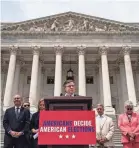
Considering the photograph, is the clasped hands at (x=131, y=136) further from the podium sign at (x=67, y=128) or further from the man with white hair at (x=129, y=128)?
the podium sign at (x=67, y=128)

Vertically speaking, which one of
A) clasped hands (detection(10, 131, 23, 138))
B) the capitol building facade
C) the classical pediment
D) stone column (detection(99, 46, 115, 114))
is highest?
the classical pediment

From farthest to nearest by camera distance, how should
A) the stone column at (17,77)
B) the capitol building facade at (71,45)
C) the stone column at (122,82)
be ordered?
the stone column at (122,82) → the stone column at (17,77) → the capitol building facade at (71,45)

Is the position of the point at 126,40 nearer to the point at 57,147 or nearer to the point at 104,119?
the point at 104,119

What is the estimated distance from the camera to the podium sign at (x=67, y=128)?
16.1ft

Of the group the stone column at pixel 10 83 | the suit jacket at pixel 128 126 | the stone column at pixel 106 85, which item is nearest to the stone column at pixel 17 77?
the stone column at pixel 10 83

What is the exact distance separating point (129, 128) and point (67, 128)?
14.6 ft

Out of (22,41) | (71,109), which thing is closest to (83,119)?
(71,109)

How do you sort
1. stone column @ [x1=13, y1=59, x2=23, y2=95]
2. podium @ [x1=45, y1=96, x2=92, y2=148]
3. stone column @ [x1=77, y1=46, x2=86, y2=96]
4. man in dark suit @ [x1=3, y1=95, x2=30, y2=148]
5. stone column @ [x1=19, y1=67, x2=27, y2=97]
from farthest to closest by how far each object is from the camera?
stone column @ [x1=19, y1=67, x2=27, y2=97] < stone column @ [x1=13, y1=59, x2=23, y2=95] < stone column @ [x1=77, y1=46, x2=86, y2=96] < man in dark suit @ [x1=3, y1=95, x2=30, y2=148] < podium @ [x1=45, y1=96, x2=92, y2=148]

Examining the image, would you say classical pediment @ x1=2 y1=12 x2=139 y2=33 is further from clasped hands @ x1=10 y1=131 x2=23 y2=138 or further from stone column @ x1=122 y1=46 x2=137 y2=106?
clasped hands @ x1=10 y1=131 x2=23 y2=138

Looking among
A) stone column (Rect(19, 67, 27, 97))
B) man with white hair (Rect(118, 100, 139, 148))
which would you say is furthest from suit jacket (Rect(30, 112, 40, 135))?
stone column (Rect(19, 67, 27, 97))

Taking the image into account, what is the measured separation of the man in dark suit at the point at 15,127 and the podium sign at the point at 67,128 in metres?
3.40

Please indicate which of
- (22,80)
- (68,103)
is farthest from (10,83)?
(68,103)

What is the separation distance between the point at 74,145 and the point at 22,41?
1189 inches

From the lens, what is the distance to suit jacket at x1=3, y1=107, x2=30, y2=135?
8.20 m
